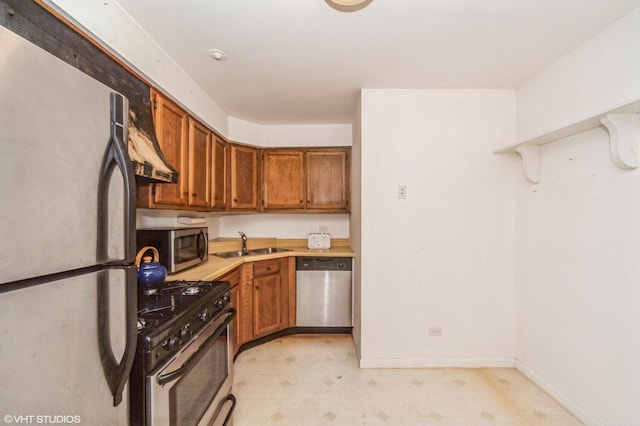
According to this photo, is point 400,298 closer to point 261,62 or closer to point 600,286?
point 600,286

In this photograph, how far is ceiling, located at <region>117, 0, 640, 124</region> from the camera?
1.54m

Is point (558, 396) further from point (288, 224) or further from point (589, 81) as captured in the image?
point (288, 224)

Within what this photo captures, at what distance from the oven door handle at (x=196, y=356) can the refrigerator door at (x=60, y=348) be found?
228mm

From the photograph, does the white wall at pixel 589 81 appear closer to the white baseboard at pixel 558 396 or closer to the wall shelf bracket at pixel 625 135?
the wall shelf bracket at pixel 625 135

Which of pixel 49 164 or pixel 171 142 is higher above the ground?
pixel 171 142

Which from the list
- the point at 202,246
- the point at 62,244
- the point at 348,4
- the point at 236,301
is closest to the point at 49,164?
the point at 62,244

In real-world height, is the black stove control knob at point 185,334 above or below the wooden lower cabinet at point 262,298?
above

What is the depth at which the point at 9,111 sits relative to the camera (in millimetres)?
525

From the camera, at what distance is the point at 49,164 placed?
0.60m

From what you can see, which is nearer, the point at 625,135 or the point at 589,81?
the point at 625,135

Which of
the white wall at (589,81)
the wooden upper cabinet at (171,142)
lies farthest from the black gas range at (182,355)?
the white wall at (589,81)

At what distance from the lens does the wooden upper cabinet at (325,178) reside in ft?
11.3

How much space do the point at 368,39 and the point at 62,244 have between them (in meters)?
1.93

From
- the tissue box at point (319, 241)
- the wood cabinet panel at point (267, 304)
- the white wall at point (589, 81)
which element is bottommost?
the wood cabinet panel at point (267, 304)
